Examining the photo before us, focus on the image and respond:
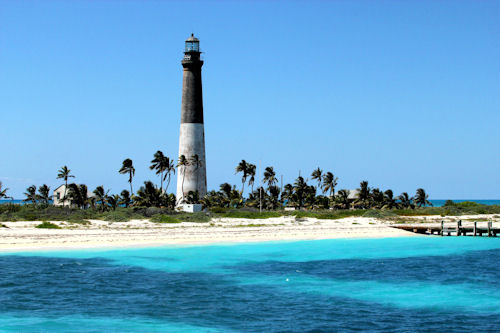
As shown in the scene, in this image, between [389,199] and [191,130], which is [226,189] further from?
[389,199]

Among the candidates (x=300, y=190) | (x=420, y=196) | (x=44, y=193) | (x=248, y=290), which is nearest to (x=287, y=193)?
(x=300, y=190)

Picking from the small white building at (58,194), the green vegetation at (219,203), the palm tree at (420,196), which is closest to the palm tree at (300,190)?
the green vegetation at (219,203)

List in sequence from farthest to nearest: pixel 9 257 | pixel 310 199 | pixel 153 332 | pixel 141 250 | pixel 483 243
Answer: pixel 310 199, pixel 483 243, pixel 141 250, pixel 9 257, pixel 153 332

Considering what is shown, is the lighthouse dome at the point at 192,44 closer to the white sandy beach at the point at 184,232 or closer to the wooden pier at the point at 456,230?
the white sandy beach at the point at 184,232

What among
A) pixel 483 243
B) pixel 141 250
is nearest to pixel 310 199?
pixel 483 243

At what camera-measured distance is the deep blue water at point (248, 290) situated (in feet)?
70.5

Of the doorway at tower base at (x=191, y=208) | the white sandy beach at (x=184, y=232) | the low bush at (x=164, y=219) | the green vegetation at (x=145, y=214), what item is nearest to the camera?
the white sandy beach at (x=184, y=232)

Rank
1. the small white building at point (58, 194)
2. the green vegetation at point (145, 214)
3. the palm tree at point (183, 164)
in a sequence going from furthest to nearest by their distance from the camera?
the small white building at point (58, 194)
the palm tree at point (183, 164)
the green vegetation at point (145, 214)

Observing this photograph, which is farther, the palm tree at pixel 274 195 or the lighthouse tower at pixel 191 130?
the palm tree at pixel 274 195

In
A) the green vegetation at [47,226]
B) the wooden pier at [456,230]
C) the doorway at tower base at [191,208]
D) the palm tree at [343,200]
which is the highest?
the palm tree at [343,200]

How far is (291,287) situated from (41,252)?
18.8 m

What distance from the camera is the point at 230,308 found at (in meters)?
23.8

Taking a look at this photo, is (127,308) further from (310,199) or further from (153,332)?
(310,199)

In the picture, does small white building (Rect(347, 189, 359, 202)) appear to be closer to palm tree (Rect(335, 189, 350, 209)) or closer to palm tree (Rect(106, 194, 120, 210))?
palm tree (Rect(335, 189, 350, 209))
